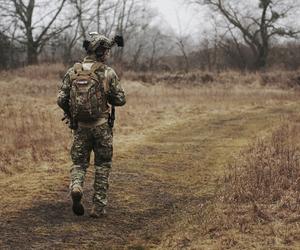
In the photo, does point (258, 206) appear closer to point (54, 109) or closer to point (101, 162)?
point (101, 162)

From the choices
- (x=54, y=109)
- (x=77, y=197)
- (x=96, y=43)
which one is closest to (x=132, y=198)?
(x=77, y=197)

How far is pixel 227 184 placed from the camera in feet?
24.6

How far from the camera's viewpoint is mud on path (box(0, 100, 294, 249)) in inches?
218

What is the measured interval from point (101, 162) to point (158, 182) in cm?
201

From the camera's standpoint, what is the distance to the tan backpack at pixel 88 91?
595 cm

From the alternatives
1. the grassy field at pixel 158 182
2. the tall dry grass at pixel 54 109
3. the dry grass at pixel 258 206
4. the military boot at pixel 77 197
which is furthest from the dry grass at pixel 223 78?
the military boot at pixel 77 197

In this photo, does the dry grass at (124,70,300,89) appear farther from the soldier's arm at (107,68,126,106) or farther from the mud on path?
the soldier's arm at (107,68,126,106)

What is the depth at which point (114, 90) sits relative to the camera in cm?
616

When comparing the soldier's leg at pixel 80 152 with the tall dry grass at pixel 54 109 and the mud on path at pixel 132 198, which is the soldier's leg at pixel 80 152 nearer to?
the mud on path at pixel 132 198

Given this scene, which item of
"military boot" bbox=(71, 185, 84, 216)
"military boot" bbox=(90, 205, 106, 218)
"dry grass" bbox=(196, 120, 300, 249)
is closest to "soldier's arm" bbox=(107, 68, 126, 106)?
"military boot" bbox=(71, 185, 84, 216)

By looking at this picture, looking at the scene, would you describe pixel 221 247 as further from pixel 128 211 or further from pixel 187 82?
pixel 187 82

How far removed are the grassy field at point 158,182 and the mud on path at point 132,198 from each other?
0.01 m

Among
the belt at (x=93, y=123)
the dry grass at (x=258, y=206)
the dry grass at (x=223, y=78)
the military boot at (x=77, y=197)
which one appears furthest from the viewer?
the dry grass at (x=223, y=78)

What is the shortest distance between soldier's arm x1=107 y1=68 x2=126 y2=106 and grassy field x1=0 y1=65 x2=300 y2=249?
50.3 inches
